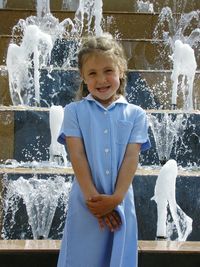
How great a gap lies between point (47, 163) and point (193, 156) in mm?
1656

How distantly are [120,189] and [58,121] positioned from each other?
4047 mm

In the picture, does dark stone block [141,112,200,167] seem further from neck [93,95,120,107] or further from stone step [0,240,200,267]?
neck [93,95,120,107]

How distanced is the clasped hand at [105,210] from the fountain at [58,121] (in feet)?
7.89

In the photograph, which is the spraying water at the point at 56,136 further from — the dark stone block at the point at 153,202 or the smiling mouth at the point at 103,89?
the smiling mouth at the point at 103,89

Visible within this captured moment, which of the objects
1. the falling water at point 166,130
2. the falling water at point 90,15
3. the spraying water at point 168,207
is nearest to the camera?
the spraying water at point 168,207

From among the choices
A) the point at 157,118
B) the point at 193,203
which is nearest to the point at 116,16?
the point at 157,118

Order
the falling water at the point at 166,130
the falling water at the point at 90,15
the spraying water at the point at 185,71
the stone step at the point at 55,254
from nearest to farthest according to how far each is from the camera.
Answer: the stone step at the point at 55,254 → the falling water at the point at 166,130 → the spraying water at the point at 185,71 → the falling water at the point at 90,15

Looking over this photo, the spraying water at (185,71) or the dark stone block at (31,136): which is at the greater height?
the spraying water at (185,71)

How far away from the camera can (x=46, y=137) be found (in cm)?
687

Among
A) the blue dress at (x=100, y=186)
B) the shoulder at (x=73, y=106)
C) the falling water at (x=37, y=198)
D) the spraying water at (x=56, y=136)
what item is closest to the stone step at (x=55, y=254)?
the blue dress at (x=100, y=186)

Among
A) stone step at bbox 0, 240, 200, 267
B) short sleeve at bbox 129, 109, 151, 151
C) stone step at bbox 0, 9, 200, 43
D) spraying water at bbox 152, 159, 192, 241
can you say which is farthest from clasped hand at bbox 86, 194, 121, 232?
stone step at bbox 0, 9, 200, 43

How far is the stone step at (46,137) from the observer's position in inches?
268

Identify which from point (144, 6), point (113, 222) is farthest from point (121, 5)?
point (113, 222)

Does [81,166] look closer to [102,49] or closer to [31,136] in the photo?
[102,49]
